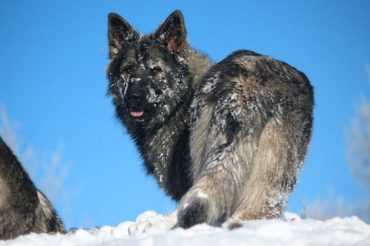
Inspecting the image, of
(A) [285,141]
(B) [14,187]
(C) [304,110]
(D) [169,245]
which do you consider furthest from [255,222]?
(B) [14,187]

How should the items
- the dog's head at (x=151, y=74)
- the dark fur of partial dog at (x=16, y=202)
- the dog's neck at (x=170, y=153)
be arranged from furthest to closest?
the dog's head at (x=151, y=74), the dog's neck at (x=170, y=153), the dark fur of partial dog at (x=16, y=202)

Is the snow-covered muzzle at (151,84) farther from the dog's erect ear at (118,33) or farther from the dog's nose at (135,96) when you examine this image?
the dog's erect ear at (118,33)

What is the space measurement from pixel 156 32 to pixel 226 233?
179 inches

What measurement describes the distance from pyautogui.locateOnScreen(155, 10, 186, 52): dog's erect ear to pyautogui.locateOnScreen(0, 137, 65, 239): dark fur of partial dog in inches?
110

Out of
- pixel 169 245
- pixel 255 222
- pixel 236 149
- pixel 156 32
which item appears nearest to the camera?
pixel 169 245

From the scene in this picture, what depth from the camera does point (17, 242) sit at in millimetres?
4855

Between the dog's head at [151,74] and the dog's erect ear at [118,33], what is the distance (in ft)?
0.05

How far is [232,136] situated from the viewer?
212 inches

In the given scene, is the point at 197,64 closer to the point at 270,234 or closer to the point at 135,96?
the point at 135,96

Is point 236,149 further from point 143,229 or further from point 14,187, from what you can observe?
point 14,187

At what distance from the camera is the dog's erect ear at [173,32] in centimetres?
809

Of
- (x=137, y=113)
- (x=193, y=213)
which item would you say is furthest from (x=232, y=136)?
(x=137, y=113)

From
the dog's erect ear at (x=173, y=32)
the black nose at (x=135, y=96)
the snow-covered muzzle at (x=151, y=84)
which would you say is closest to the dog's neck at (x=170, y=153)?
the snow-covered muzzle at (x=151, y=84)

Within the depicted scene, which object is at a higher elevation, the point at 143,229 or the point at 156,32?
the point at 156,32
